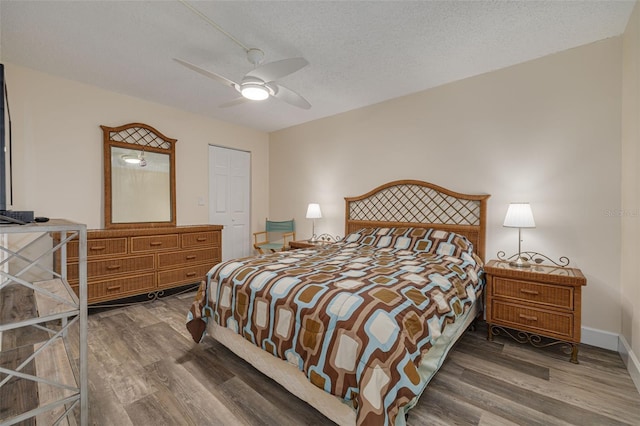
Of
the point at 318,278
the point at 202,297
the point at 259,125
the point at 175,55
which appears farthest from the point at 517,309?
the point at 259,125

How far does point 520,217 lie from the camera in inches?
97.7

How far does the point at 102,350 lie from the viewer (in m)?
2.30

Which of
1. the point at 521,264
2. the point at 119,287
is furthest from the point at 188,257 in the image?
the point at 521,264

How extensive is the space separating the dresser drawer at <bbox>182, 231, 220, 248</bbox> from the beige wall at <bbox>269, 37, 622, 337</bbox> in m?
2.31

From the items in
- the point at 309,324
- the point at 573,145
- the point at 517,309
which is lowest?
the point at 517,309

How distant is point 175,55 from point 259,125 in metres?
2.24

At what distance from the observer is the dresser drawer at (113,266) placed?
2.86 m

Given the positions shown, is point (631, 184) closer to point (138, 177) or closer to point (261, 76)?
point (261, 76)

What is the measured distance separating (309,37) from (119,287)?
328 centimetres

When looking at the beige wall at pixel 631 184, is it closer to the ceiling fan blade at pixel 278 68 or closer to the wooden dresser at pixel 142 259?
the ceiling fan blade at pixel 278 68

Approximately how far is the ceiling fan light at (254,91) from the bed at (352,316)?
1425mm

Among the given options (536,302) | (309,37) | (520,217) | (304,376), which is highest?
(309,37)

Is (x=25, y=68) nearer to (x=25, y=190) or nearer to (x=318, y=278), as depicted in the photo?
(x=25, y=190)

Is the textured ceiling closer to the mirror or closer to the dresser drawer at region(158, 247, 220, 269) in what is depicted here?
the mirror
